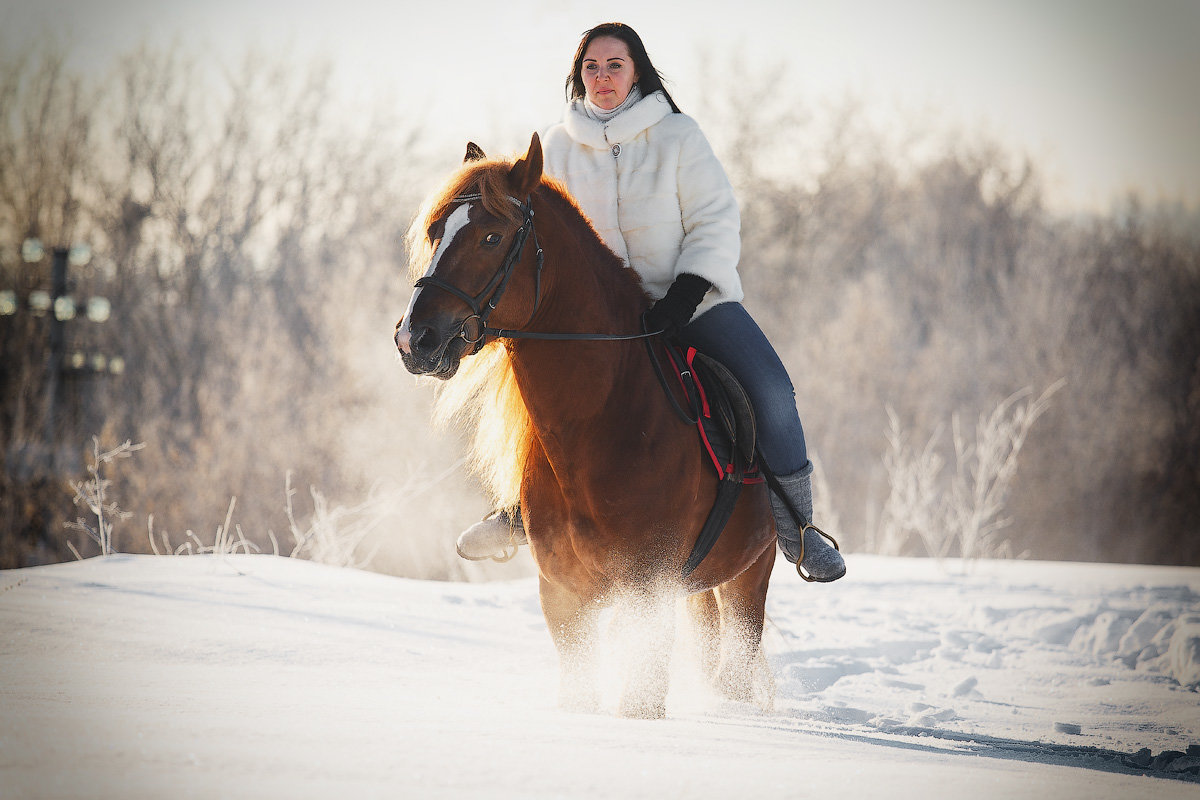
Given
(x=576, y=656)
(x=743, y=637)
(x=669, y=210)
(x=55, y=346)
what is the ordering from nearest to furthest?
(x=576, y=656) → (x=669, y=210) → (x=743, y=637) → (x=55, y=346)

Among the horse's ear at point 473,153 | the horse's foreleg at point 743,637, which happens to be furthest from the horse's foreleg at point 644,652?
the horse's ear at point 473,153

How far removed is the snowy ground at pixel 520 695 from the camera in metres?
1.81

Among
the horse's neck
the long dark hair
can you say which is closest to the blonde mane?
the horse's neck

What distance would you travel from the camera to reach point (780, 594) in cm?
646

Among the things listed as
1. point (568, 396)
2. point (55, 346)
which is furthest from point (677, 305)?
point (55, 346)

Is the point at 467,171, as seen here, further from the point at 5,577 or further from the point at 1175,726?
the point at 1175,726

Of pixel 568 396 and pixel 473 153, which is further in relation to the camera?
pixel 473 153

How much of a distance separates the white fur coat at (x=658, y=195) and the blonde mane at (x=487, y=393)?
609mm

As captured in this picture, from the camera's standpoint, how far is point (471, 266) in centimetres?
246

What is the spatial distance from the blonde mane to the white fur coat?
0.61 metres

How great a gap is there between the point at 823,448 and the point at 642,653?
61.5 feet

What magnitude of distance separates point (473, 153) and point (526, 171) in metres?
0.46

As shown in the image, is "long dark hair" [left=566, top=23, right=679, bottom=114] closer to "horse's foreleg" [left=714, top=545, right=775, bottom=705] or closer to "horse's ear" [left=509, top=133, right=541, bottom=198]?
"horse's ear" [left=509, top=133, right=541, bottom=198]

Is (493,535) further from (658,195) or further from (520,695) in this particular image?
(658,195)
